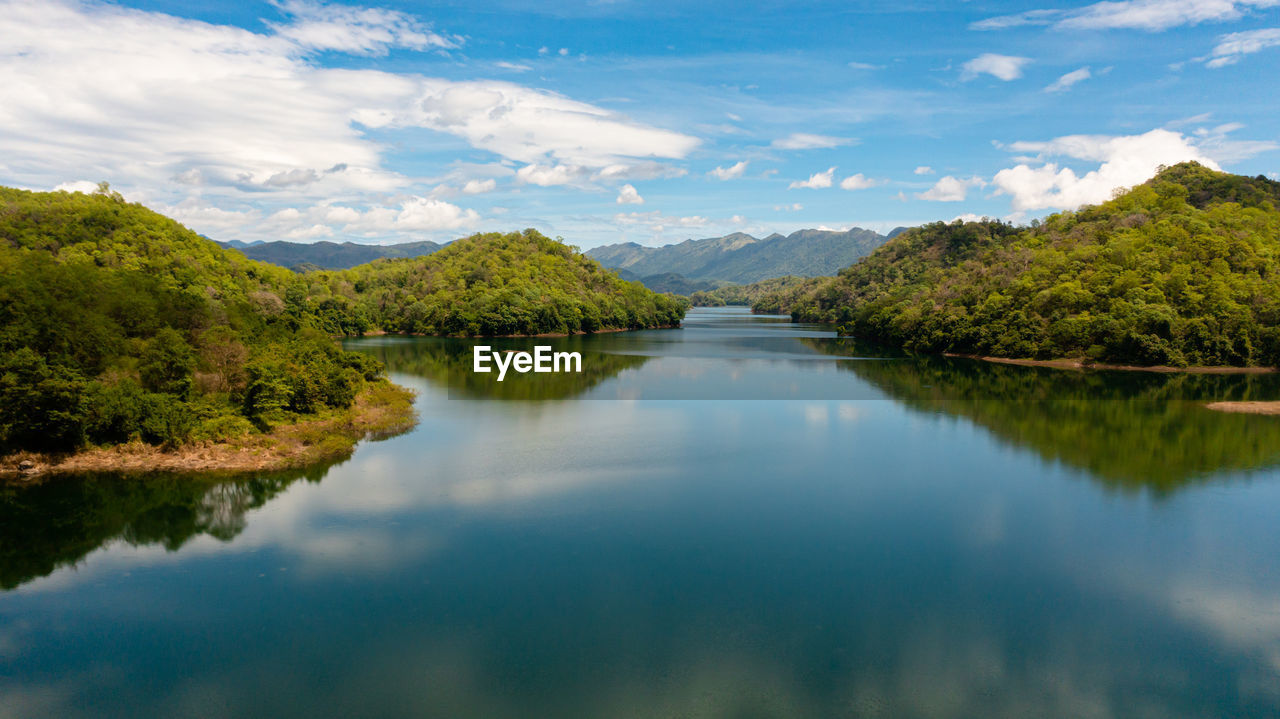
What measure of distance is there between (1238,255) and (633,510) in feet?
251

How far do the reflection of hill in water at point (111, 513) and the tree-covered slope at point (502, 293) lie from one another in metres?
76.5

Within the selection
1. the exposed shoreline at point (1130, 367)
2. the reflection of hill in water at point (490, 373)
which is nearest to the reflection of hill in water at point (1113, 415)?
the exposed shoreline at point (1130, 367)

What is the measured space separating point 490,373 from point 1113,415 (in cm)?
4320

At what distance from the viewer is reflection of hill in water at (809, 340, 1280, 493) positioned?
90.2 ft

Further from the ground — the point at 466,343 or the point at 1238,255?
the point at 1238,255

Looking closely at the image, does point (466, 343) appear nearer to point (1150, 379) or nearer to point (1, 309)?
point (1, 309)

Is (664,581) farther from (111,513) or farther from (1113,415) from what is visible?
(1113,415)

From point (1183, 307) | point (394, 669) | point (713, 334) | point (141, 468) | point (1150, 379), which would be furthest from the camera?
point (713, 334)

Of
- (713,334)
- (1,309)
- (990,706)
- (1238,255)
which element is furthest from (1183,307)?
(1,309)

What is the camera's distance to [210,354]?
3073 centimetres

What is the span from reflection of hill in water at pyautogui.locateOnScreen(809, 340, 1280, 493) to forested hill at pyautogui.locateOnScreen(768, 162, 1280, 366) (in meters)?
5.92

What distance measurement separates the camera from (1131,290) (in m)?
63.7

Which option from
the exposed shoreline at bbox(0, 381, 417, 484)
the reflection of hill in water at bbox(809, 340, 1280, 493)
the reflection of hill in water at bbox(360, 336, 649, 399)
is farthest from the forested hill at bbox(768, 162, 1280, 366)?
the exposed shoreline at bbox(0, 381, 417, 484)

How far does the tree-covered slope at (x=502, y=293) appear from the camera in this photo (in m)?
103
